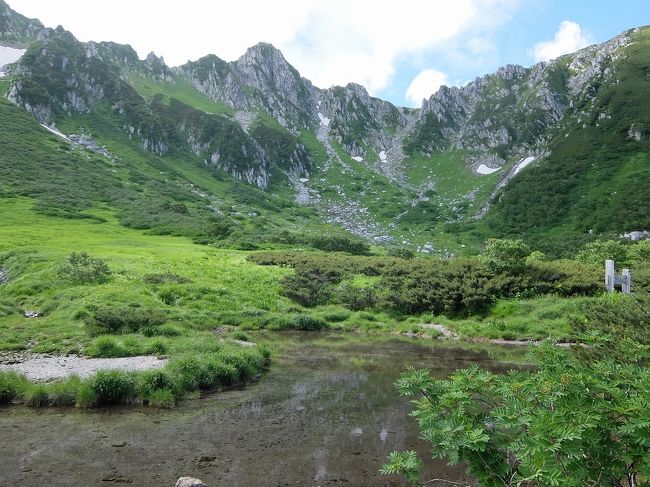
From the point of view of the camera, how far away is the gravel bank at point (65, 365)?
17734 mm

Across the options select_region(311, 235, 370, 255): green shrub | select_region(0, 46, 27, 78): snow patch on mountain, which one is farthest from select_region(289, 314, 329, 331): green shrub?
select_region(0, 46, 27, 78): snow patch on mountain

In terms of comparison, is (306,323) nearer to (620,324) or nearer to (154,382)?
(154,382)

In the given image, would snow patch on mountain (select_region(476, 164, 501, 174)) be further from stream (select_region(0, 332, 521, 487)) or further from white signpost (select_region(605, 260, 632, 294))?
stream (select_region(0, 332, 521, 487))

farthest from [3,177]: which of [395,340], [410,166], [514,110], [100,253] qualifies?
[514,110]

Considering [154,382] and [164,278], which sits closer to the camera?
[154,382]

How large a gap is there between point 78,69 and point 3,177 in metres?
87.9

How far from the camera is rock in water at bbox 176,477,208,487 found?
33.0 feet

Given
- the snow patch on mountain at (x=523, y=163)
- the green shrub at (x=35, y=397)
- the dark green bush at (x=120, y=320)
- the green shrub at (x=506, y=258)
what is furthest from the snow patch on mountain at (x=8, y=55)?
the green shrub at (x=35, y=397)

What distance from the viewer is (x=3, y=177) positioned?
9125 centimetres

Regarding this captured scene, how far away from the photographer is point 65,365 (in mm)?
19281

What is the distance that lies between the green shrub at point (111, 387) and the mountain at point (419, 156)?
204ft

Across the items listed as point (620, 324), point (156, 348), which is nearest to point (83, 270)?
point (156, 348)

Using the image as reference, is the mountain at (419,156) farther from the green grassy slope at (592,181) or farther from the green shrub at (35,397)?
the green shrub at (35,397)

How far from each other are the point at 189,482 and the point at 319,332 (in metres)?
26.1
